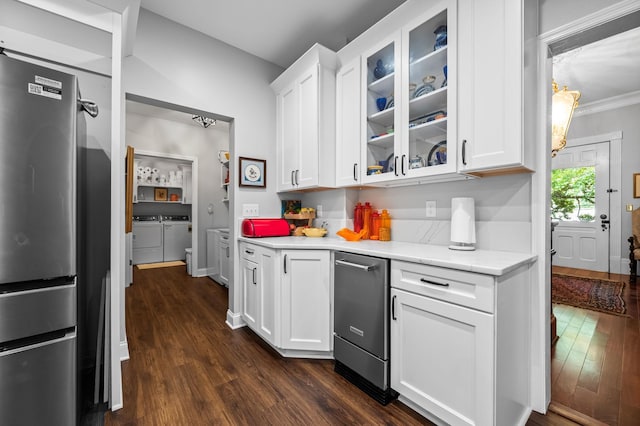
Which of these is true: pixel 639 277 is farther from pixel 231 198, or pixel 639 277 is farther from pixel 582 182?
pixel 231 198

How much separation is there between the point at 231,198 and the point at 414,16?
7.37 feet

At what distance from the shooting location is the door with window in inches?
183

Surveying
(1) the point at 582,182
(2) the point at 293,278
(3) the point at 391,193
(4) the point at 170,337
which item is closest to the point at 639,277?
(1) the point at 582,182

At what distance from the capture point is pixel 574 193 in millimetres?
5086

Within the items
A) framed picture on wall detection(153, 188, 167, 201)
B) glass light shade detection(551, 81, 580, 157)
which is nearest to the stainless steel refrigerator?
glass light shade detection(551, 81, 580, 157)

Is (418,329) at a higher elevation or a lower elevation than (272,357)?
higher

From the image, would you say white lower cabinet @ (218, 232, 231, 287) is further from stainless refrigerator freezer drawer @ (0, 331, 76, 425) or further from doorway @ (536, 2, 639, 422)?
doorway @ (536, 2, 639, 422)

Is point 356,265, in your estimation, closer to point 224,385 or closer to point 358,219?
point 358,219

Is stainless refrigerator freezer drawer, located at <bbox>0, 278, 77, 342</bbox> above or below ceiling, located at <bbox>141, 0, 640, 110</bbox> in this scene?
below

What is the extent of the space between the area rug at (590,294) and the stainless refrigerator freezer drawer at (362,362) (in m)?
3.10

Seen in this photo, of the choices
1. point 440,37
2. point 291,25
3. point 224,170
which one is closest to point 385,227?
point 440,37

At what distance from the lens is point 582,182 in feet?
16.3

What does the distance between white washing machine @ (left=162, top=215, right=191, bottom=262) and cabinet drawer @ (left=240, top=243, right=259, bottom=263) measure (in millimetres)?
4119

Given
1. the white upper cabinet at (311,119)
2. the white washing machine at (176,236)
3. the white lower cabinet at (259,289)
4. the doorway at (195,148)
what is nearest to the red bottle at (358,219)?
the white upper cabinet at (311,119)
